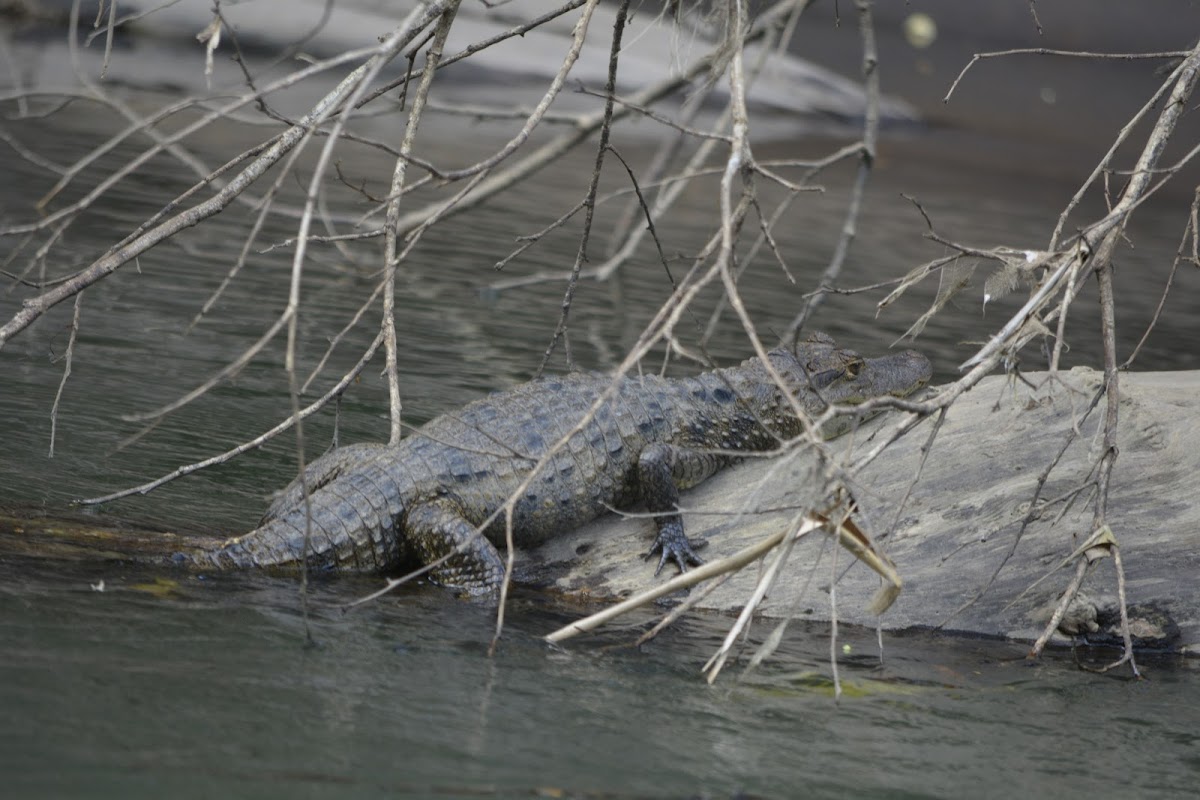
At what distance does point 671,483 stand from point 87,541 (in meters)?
2.25

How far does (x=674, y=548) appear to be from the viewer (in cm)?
509

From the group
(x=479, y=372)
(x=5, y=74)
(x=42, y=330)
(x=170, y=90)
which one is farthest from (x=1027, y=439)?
(x=170, y=90)

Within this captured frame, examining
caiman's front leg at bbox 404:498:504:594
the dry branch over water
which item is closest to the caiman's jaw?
the dry branch over water

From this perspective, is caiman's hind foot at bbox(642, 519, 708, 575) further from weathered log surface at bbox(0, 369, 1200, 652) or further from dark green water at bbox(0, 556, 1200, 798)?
dark green water at bbox(0, 556, 1200, 798)

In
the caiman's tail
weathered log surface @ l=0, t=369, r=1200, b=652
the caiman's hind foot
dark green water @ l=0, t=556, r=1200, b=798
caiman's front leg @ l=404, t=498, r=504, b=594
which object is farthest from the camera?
the caiman's hind foot

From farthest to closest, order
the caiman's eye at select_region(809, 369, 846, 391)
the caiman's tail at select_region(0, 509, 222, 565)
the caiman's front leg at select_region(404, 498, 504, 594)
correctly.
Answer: the caiman's eye at select_region(809, 369, 846, 391) → the caiman's front leg at select_region(404, 498, 504, 594) → the caiman's tail at select_region(0, 509, 222, 565)

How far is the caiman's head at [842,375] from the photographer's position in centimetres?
595

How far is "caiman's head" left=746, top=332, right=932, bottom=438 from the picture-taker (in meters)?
5.95

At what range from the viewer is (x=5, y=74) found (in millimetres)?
15406

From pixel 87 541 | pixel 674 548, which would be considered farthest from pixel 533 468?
pixel 87 541

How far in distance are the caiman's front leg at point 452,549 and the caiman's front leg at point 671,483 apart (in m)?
0.65

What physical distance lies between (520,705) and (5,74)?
14.3 meters

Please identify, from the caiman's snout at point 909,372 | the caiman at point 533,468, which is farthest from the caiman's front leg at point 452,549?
the caiman's snout at point 909,372

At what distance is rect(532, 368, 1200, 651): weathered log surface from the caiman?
180mm
